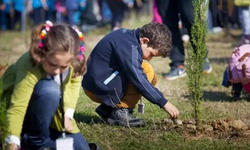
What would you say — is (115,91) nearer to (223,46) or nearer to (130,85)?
(130,85)

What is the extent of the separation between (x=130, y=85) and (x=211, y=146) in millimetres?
967

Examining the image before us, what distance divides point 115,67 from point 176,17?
285 centimetres

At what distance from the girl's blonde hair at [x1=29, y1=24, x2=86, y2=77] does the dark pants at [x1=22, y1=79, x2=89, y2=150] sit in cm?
19

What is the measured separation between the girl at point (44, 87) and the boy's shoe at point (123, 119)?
0.93 metres

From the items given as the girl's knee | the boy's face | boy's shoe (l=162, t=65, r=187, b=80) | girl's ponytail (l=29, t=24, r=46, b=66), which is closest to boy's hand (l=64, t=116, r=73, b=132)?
the girl's knee

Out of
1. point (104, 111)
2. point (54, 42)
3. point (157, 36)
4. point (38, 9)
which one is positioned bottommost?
point (38, 9)

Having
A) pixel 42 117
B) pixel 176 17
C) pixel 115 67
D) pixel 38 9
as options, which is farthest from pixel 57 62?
pixel 38 9

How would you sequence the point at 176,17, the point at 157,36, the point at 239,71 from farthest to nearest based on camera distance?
the point at 176,17 → the point at 239,71 → the point at 157,36

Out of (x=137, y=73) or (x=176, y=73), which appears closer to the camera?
(x=137, y=73)

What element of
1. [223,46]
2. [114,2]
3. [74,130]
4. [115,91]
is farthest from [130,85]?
[114,2]

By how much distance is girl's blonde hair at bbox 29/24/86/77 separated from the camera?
379 centimetres

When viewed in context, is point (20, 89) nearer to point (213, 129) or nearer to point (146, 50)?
point (146, 50)

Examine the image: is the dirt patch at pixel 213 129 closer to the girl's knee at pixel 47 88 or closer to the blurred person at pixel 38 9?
the girl's knee at pixel 47 88

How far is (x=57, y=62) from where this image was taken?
3.81 meters
